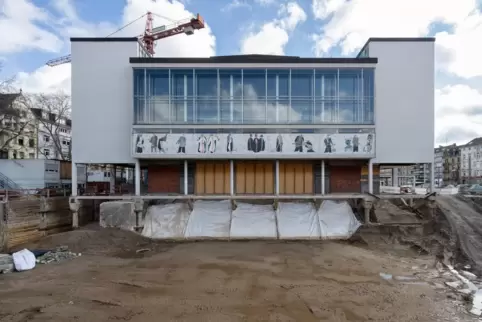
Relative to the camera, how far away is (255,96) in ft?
69.4

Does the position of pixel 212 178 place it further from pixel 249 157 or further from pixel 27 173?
pixel 27 173

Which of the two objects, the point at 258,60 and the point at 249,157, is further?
the point at 258,60

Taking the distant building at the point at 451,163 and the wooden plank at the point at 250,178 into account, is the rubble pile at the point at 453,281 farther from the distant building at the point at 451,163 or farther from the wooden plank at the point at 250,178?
the distant building at the point at 451,163

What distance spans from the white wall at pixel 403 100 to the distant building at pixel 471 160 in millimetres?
77031

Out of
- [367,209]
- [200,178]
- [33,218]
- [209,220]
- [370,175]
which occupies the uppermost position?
[370,175]

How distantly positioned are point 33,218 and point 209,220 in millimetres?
11391

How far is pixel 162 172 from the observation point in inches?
918

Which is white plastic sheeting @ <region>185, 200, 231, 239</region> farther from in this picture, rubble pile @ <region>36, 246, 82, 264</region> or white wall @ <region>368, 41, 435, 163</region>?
white wall @ <region>368, 41, 435, 163</region>

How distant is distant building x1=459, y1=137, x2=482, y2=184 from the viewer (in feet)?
281

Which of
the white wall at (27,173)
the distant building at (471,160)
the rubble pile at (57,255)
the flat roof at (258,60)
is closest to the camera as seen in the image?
the rubble pile at (57,255)

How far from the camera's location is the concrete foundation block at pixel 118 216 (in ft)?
67.1

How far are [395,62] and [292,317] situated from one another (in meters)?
18.6

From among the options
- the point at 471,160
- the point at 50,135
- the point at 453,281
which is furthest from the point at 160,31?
the point at 471,160

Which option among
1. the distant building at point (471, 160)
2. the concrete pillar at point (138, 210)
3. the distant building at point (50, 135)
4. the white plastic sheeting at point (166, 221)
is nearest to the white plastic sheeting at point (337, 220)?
the white plastic sheeting at point (166, 221)
